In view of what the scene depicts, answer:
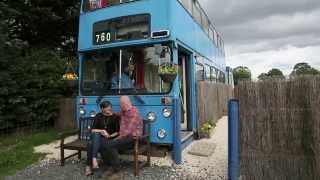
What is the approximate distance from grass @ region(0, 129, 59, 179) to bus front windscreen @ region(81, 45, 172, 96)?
6.20 feet

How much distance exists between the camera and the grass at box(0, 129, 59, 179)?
8.41 m

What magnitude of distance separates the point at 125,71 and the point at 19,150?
335 centimetres

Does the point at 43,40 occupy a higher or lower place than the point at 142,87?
higher

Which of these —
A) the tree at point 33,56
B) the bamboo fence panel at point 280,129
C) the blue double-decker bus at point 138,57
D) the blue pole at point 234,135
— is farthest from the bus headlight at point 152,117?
the tree at point 33,56

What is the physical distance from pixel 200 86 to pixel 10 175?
17.6 ft

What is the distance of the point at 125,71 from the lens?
29.1 ft

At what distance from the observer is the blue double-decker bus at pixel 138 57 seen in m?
8.38

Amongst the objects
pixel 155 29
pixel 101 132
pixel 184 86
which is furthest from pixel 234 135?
pixel 184 86

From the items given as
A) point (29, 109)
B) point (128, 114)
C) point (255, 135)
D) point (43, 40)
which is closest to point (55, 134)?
point (29, 109)

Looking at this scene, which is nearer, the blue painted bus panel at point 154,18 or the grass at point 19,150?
the grass at point 19,150

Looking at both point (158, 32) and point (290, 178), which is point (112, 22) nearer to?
point (158, 32)

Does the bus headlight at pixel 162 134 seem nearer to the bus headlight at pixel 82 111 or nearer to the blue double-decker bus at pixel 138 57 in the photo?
the blue double-decker bus at pixel 138 57

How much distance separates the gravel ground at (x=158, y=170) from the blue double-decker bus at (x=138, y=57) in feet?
1.18

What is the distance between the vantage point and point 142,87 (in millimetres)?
8766
